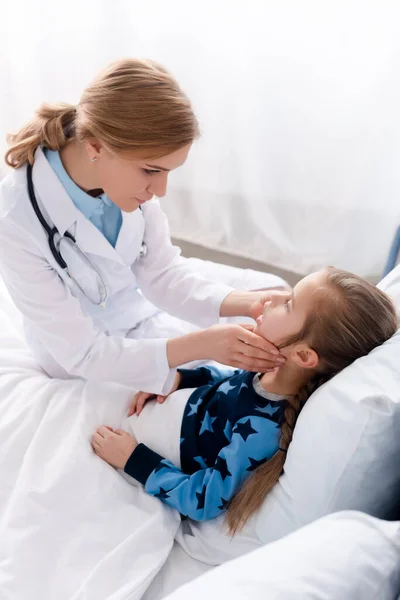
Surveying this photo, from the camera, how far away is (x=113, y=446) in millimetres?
1260

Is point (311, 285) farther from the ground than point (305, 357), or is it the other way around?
point (311, 285)

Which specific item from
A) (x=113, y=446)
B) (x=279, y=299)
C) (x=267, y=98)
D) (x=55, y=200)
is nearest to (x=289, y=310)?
(x=279, y=299)

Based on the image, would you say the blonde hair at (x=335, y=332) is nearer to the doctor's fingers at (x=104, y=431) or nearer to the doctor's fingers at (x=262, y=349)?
the doctor's fingers at (x=262, y=349)

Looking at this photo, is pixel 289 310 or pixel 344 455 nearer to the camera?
pixel 344 455

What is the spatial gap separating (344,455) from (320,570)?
266 millimetres

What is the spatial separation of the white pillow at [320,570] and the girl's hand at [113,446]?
20.5 inches

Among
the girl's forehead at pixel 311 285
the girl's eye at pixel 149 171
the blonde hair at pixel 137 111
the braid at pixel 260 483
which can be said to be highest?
the blonde hair at pixel 137 111

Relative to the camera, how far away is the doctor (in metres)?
1.18

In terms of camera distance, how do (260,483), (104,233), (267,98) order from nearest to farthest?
(260,483) < (104,233) < (267,98)

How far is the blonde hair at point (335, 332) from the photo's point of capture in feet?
3.66

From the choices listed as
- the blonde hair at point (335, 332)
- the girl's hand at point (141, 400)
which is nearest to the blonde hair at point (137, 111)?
the blonde hair at point (335, 332)

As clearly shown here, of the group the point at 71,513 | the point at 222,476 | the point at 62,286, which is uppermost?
the point at 62,286

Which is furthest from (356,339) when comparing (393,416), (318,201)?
(318,201)

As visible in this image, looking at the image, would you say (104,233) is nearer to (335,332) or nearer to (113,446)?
(113,446)
